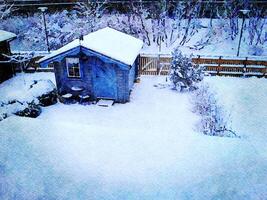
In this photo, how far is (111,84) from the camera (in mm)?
14812

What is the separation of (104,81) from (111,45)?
78.8 inches

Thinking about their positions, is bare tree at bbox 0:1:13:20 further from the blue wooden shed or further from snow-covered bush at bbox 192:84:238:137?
snow-covered bush at bbox 192:84:238:137

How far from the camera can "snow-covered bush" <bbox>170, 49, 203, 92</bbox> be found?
626 inches

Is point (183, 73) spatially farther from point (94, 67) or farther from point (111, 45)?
point (94, 67)

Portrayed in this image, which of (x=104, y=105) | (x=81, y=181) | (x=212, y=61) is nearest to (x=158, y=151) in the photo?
(x=81, y=181)

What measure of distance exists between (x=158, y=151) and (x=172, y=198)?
1.47 meters

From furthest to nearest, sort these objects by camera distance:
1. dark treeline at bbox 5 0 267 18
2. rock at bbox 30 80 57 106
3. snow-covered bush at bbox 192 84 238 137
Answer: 1. dark treeline at bbox 5 0 267 18
2. rock at bbox 30 80 57 106
3. snow-covered bush at bbox 192 84 238 137

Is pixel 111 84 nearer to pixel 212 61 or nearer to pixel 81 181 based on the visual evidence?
pixel 212 61

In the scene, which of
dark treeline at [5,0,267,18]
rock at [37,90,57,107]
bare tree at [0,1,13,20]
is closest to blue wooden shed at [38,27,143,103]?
rock at [37,90,57,107]

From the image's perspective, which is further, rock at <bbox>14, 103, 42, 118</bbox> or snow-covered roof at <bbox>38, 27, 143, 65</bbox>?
snow-covered roof at <bbox>38, 27, 143, 65</bbox>

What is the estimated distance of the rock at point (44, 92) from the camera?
47.6ft

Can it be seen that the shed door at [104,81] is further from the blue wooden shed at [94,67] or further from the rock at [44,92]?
the rock at [44,92]

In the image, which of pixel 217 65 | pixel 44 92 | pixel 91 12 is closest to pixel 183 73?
pixel 217 65

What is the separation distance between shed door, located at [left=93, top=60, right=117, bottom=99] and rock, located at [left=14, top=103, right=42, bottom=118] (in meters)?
3.09
